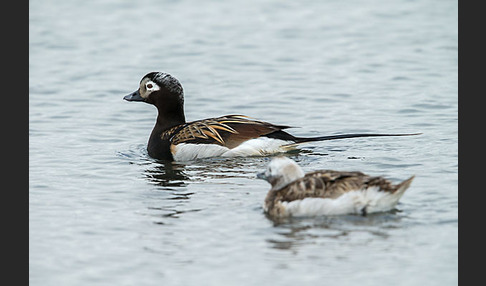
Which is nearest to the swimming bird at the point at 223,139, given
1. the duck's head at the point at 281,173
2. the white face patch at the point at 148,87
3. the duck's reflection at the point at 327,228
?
the white face patch at the point at 148,87

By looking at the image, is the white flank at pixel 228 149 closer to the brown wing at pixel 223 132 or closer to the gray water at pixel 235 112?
the brown wing at pixel 223 132

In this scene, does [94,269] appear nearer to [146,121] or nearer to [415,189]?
[415,189]

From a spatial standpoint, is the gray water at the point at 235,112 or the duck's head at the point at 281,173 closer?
the gray water at the point at 235,112

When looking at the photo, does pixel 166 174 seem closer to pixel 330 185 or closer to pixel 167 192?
pixel 167 192

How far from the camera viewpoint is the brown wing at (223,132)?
46.9ft

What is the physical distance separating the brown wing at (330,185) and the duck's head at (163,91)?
4.48 m

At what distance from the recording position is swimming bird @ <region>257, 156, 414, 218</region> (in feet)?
34.9

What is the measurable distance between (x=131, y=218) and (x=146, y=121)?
245 inches

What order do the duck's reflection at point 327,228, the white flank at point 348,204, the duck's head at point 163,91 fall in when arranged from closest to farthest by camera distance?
the duck's reflection at point 327,228
the white flank at point 348,204
the duck's head at point 163,91

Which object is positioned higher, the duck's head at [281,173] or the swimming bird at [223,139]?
the swimming bird at [223,139]

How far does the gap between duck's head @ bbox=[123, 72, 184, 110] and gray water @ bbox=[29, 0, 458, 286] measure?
835 mm

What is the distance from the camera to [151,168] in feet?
45.8

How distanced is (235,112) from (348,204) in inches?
276

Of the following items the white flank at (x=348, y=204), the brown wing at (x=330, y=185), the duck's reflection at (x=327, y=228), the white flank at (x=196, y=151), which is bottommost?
the duck's reflection at (x=327, y=228)
